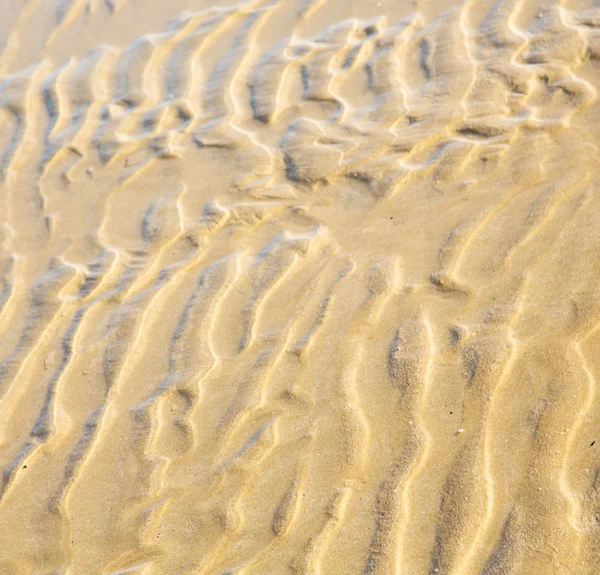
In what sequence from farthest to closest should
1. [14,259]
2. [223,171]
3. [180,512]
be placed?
[223,171], [14,259], [180,512]

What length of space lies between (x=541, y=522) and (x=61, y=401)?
1.59m

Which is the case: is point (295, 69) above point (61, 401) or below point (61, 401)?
above

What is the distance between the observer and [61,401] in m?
2.51

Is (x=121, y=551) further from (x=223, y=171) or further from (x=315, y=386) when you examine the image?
(x=223, y=171)

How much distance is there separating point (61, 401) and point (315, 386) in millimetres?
887

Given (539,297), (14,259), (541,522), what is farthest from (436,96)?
(541,522)

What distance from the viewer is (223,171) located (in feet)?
11.5

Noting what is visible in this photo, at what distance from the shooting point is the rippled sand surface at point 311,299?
1925 mm

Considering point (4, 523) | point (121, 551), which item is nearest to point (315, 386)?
point (121, 551)

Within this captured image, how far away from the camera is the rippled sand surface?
1925 mm

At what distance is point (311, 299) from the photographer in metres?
2.66

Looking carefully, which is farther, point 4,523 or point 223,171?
point 223,171

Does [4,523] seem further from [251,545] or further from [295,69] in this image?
[295,69]

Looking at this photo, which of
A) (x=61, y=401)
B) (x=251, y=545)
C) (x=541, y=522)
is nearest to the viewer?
(x=541, y=522)
